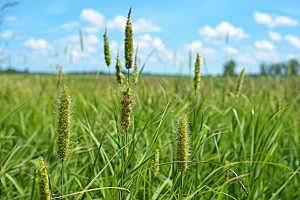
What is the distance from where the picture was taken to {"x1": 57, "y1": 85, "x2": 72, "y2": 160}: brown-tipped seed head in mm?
1133

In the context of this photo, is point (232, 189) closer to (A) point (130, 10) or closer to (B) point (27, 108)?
(A) point (130, 10)

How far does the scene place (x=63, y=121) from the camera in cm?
115

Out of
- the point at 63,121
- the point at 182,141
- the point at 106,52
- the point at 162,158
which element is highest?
the point at 106,52

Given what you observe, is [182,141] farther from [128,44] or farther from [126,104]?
[128,44]

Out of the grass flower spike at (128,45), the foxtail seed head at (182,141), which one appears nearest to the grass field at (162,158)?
the foxtail seed head at (182,141)

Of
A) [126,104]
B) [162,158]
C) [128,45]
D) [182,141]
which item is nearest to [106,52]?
[128,45]

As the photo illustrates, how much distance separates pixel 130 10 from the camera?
1276 millimetres

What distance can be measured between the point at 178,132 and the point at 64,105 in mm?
623

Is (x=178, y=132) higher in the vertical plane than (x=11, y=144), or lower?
higher

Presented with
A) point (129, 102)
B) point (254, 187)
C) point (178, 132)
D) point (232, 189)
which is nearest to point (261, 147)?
point (254, 187)

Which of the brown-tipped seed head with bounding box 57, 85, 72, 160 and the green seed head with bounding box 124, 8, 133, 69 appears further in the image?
the green seed head with bounding box 124, 8, 133, 69

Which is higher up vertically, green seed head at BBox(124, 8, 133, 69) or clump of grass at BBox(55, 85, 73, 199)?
green seed head at BBox(124, 8, 133, 69)

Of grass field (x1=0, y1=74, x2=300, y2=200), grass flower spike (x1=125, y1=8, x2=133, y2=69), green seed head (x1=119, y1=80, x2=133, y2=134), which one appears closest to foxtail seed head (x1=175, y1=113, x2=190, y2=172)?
grass field (x1=0, y1=74, x2=300, y2=200)

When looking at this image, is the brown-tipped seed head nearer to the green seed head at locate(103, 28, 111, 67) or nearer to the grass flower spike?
the grass flower spike
